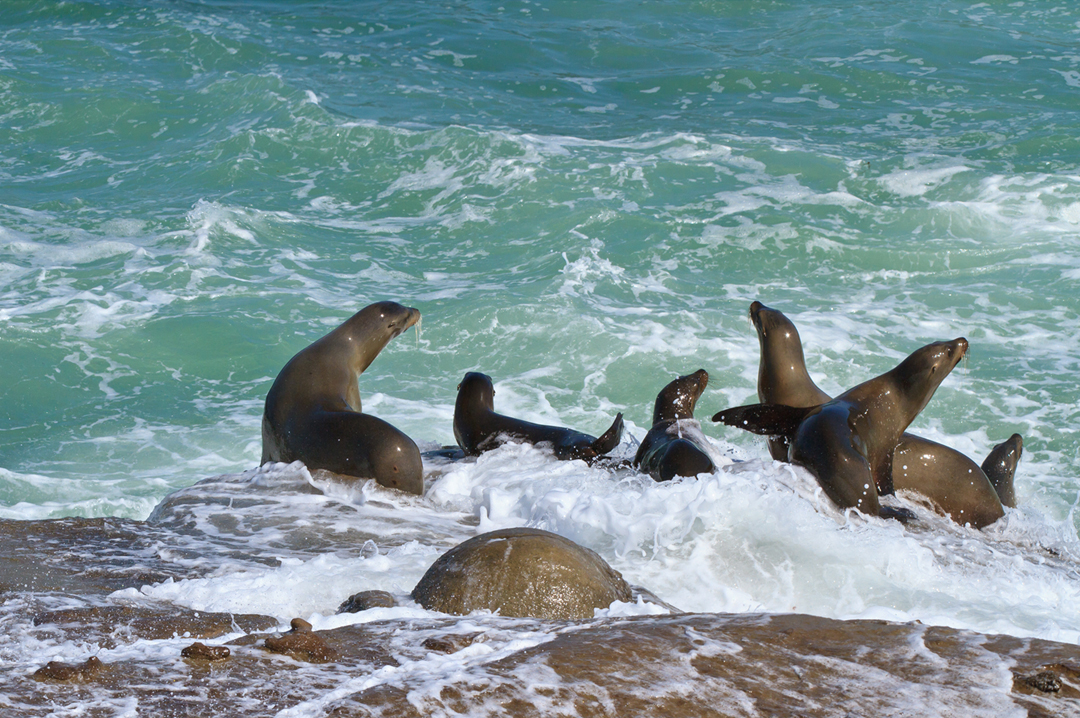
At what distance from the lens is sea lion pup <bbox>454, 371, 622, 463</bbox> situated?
7395 mm

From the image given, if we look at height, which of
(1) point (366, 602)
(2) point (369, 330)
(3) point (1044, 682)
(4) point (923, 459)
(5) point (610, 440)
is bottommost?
(5) point (610, 440)

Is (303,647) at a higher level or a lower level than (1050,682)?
lower

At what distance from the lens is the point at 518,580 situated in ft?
14.0

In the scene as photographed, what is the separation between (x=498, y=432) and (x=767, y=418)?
1.83 m

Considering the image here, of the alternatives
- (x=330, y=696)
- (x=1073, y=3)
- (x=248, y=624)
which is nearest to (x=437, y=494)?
(x=248, y=624)

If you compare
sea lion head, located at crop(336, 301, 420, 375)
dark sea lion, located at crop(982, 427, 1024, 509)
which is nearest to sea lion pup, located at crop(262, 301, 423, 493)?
sea lion head, located at crop(336, 301, 420, 375)

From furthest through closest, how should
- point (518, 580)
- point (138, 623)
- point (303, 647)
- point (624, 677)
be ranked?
point (518, 580) → point (138, 623) → point (303, 647) → point (624, 677)

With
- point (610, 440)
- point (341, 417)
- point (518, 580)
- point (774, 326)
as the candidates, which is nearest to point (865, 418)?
point (774, 326)

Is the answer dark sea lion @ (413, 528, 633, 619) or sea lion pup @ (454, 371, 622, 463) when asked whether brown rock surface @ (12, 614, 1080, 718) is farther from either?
sea lion pup @ (454, 371, 622, 463)

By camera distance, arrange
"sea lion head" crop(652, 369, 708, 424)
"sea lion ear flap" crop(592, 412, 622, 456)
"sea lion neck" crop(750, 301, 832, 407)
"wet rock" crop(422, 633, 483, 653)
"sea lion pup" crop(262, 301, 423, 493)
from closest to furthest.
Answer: "wet rock" crop(422, 633, 483, 653)
"sea lion pup" crop(262, 301, 423, 493)
"sea lion ear flap" crop(592, 412, 622, 456)
"sea lion neck" crop(750, 301, 832, 407)
"sea lion head" crop(652, 369, 708, 424)

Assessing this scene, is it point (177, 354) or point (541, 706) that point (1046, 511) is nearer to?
point (541, 706)

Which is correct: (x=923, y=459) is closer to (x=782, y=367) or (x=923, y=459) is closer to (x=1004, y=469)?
(x=1004, y=469)

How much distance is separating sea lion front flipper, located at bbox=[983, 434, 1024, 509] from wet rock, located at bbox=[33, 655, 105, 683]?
5.81 m

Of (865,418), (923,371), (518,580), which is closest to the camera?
(518,580)
